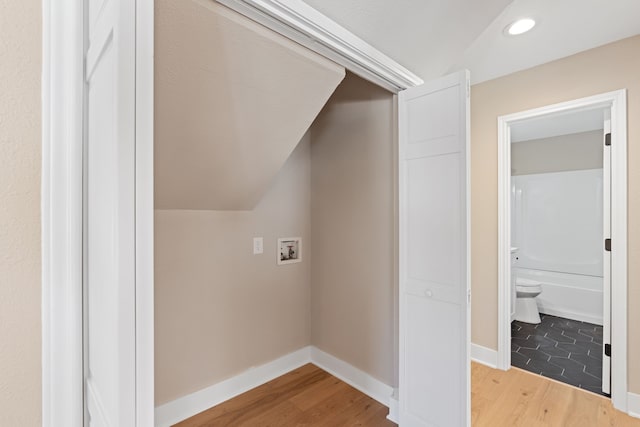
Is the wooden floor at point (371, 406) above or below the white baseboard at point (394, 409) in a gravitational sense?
below

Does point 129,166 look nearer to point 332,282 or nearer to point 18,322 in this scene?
point 18,322

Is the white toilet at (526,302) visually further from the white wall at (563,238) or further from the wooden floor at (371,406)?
the wooden floor at (371,406)

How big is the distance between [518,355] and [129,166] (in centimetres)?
339

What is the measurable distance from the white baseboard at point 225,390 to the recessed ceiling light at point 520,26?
109 inches

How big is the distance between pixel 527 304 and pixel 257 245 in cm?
342

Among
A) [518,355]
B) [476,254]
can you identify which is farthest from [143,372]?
[518,355]

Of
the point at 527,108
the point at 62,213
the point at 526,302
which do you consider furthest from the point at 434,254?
the point at 526,302

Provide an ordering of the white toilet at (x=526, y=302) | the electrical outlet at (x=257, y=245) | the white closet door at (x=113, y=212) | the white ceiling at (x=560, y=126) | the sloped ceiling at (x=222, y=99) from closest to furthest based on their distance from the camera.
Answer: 1. the white closet door at (x=113, y=212)
2. the sloped ceiling at (x=222, y=99)
3. the electrical outlet at (x=257, y=245)
4. the white ceiling at (x=560, y=126)
5. the white toilet at (x=526, y=302)

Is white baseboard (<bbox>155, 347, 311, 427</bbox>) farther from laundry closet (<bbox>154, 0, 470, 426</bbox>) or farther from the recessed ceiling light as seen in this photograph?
the recessed ceiling light

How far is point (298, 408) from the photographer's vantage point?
1.92 metres

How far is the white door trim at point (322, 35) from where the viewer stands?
3.55 feet

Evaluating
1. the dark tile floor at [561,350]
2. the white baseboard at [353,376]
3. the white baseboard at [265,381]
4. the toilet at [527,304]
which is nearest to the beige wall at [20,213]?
A: the white baseboard at [265,381]

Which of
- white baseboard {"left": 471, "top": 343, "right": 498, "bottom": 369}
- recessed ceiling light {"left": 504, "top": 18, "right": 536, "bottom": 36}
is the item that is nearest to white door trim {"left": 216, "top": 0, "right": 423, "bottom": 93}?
recessed ceiling light {"left": 504, "top": 18, "right": 536, "bottom": 36}

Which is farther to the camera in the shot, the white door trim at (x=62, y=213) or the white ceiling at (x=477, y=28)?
the white ceiling at (x=477, y=28)
